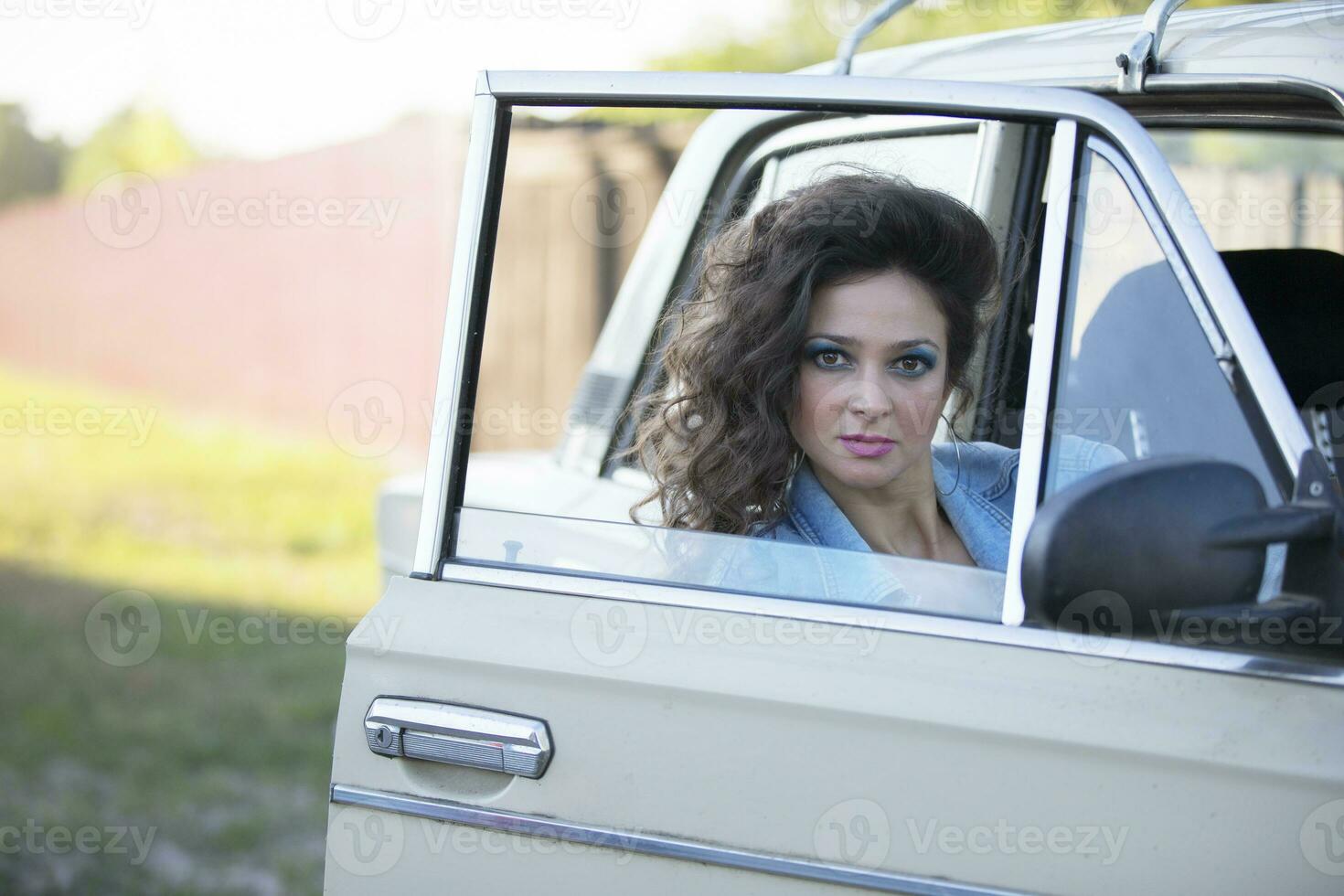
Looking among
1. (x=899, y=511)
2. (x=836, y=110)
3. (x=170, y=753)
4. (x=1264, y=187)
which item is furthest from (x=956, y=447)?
(x=1264, y=187)

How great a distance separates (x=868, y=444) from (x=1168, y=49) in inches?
33.6

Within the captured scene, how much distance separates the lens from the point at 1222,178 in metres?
5.97

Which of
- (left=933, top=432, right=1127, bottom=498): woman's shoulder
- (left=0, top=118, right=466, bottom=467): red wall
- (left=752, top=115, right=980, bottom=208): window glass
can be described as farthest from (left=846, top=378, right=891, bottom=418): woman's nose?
(left=0, top=118, right=466, bottom=467): red wall

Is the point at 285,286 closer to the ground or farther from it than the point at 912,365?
farther from it

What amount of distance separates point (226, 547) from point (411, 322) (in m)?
2.71

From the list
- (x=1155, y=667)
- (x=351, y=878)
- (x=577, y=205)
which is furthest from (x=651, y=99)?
(x=577, y=205)

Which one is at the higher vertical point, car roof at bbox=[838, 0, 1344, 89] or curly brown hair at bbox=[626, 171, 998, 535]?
car roof at bbox=[838, 0, 1344, 89]

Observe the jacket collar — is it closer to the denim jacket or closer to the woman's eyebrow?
the denim jacket

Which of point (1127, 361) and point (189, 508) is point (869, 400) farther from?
point (189, 508)

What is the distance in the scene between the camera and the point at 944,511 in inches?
80.5

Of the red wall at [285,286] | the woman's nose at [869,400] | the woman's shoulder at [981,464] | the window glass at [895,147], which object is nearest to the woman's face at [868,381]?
the woman's nose at [869,400]

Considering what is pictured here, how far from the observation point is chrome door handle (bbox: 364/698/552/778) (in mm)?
1666

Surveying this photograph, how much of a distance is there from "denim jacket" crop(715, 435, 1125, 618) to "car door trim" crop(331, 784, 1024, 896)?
326 millimetres

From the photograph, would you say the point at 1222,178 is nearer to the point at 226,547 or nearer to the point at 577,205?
the point at 577,205
